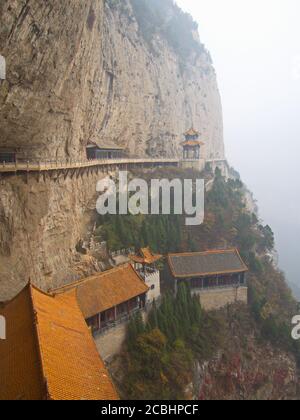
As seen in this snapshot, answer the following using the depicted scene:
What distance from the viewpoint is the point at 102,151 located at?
38438 millimetres

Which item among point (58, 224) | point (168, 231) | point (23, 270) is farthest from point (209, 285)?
point (23, 270)

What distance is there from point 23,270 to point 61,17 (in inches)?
632

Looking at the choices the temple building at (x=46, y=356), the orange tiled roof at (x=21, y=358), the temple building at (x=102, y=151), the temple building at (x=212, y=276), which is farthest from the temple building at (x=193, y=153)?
the orange tiled roof at (x=21, y=358)

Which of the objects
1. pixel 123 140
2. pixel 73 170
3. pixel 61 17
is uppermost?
pixel 61 17

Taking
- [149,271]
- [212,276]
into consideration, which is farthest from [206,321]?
[149,271]

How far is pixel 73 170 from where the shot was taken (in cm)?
2947

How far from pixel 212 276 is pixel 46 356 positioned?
18.9 m

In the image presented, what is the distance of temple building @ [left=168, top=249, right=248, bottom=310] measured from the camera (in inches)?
1140

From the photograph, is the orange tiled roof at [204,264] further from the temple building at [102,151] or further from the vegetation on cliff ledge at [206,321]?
the temple building at [102,151]

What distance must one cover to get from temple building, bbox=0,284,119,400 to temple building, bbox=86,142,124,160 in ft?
71.0

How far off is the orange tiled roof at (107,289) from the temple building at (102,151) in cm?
1644
